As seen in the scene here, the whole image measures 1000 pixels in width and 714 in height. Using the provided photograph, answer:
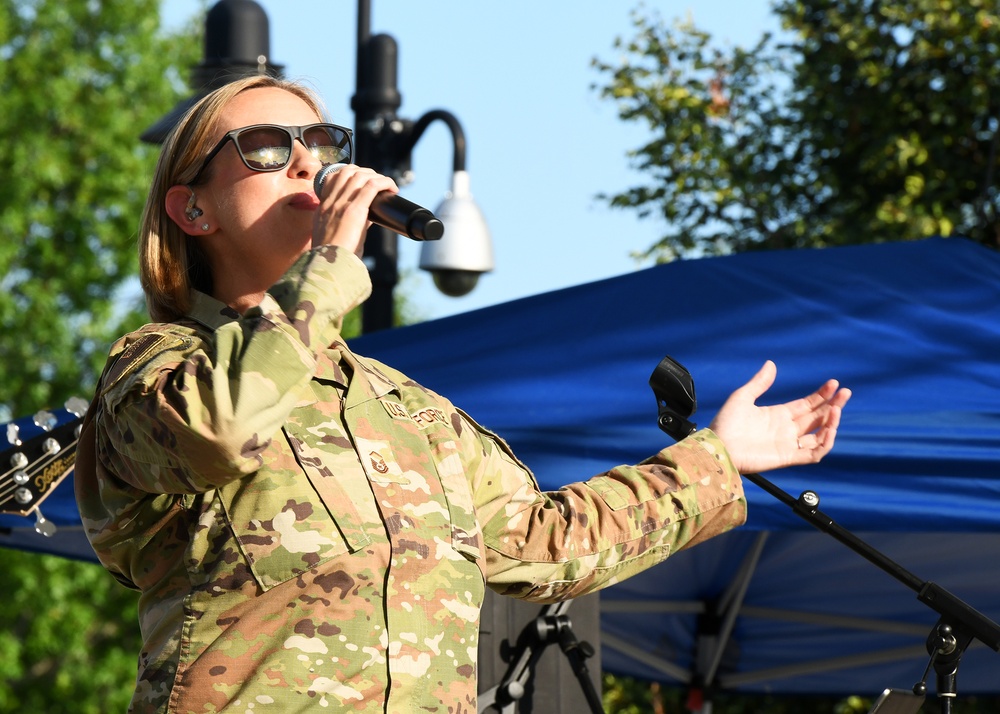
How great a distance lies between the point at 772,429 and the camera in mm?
1999

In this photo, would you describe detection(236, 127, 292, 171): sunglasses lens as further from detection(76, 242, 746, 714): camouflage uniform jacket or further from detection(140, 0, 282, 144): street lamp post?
detection(140, 0, 282, 144): street lamp post

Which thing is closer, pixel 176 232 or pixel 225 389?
pixel 225 389

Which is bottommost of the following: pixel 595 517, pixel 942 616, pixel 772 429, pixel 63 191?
pixel 63 191

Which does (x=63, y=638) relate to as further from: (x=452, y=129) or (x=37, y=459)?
(x=37, y=459)

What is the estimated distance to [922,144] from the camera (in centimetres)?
797

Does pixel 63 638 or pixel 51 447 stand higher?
pixel 51 447

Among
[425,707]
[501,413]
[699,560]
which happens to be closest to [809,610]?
[699,560]

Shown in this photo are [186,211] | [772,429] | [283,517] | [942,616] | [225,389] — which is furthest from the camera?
[942,616]

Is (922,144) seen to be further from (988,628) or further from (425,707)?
(425,707)

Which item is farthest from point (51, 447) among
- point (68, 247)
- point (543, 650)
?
point (68, 247)

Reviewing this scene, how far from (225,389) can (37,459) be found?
2.17 meters

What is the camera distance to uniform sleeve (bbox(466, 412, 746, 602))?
72.9 inches

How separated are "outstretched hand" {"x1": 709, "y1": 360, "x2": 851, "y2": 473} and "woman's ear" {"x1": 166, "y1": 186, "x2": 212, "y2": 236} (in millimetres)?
802

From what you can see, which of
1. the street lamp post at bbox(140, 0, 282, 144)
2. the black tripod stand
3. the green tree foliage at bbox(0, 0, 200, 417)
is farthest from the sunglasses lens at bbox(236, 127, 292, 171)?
the green tree foliage at bbox(0, 0, 200, 417)
